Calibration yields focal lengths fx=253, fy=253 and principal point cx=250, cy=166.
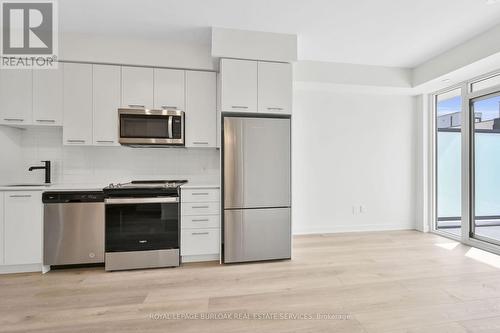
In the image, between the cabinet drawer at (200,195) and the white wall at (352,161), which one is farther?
the white wall at (352,161)

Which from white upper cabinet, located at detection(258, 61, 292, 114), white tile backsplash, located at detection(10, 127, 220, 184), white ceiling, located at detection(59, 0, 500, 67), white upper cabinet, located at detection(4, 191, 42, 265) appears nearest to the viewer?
white ceiling, located at detection(59, 0, 500, 67)

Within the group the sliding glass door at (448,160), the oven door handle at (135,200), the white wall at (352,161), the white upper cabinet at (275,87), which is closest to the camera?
the oven door handle at (135,200)

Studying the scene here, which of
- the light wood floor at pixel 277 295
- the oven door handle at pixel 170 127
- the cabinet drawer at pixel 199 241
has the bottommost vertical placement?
the light wood floor at pixel 277 295

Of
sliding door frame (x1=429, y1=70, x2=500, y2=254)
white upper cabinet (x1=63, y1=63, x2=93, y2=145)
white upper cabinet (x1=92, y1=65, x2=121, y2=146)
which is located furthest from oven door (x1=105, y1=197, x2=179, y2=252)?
sliding door frame (x1=429, y1=70, x2=500, y2=254)

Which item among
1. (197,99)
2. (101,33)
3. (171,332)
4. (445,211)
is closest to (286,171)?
(197,99)

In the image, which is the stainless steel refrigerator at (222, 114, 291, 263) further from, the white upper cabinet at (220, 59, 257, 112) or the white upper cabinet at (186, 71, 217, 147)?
the white upper cabinet at (186, 71, 217, 147)

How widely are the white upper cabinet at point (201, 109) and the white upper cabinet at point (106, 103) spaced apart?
872 millimetres

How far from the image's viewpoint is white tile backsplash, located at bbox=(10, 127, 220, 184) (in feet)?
10.8

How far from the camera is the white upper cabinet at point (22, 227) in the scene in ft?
8.79

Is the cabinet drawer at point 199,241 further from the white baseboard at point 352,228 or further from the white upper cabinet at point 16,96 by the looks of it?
the white upper cabinet at point 16,96

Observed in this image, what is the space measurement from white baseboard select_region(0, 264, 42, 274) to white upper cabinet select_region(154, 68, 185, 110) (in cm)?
225

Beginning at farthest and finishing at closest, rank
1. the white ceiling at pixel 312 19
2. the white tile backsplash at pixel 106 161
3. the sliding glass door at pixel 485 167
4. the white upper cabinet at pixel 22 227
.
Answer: the sliding glass door at pixel 485 167, the white tile backsplash at pixel 106 161, the white upper cabinet at pixel 22 227, the white ceiling at pixel 312 19

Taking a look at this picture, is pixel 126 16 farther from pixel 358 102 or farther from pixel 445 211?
pixel 445 211

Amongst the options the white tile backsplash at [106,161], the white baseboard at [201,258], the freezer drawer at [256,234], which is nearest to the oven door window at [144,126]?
the white tile backsplash at [106,161]
